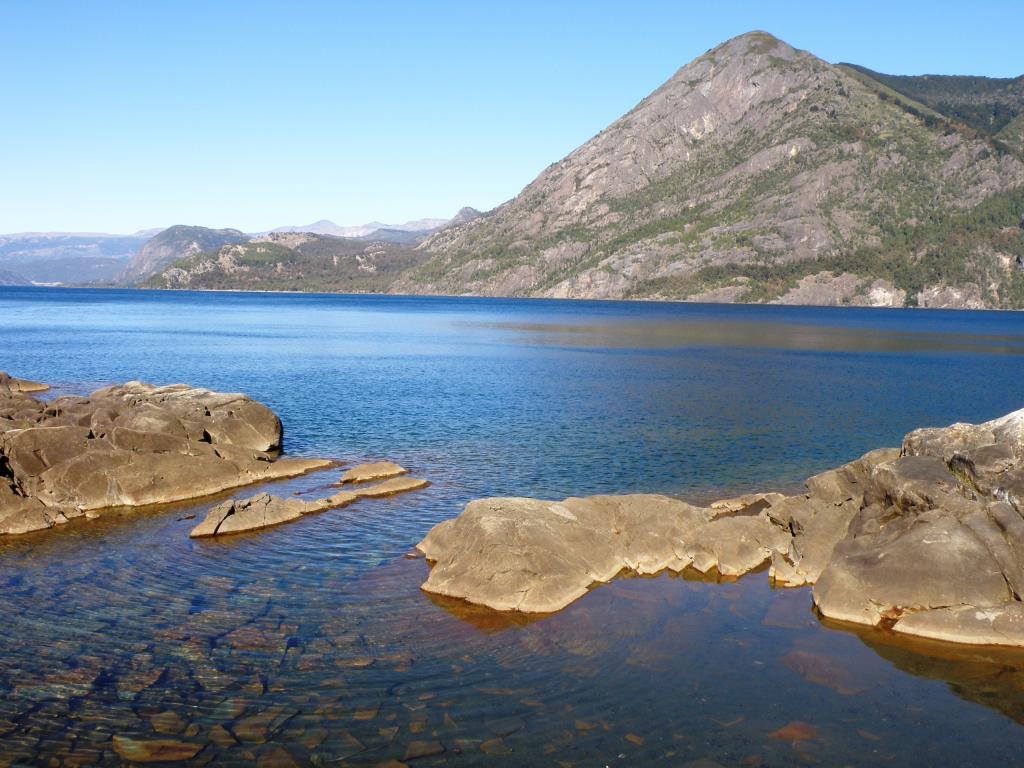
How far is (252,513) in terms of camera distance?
32.3 m

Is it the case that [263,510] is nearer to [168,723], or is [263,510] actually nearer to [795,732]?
[168,723]

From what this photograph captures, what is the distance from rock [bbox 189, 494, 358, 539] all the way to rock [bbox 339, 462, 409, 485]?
14.0ft

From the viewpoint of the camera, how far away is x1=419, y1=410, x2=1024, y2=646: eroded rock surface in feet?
Answer: 77.7

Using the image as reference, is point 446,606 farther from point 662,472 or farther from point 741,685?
point 662,472

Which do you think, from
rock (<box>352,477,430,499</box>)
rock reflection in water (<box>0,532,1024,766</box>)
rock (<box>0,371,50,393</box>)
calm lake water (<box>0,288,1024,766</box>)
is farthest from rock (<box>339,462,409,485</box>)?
rock (<box>0,371,50,393</box>)

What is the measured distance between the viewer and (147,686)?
736 inches

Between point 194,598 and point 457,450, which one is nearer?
point 194,598

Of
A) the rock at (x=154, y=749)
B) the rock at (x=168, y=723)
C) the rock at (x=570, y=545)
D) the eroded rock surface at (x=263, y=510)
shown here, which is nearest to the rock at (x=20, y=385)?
the eroded rock surface at (x=263, y=510)

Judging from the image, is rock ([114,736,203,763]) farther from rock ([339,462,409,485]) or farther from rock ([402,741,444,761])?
rock ([339,462,409,485])

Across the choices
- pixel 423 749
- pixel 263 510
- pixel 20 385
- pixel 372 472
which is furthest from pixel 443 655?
pixel 20 385

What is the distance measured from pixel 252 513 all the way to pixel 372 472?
8726mm

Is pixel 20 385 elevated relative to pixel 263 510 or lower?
elevated

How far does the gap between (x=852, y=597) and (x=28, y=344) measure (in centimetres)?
12225

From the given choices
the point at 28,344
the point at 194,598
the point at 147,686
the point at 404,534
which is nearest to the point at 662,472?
the point at 404,534
